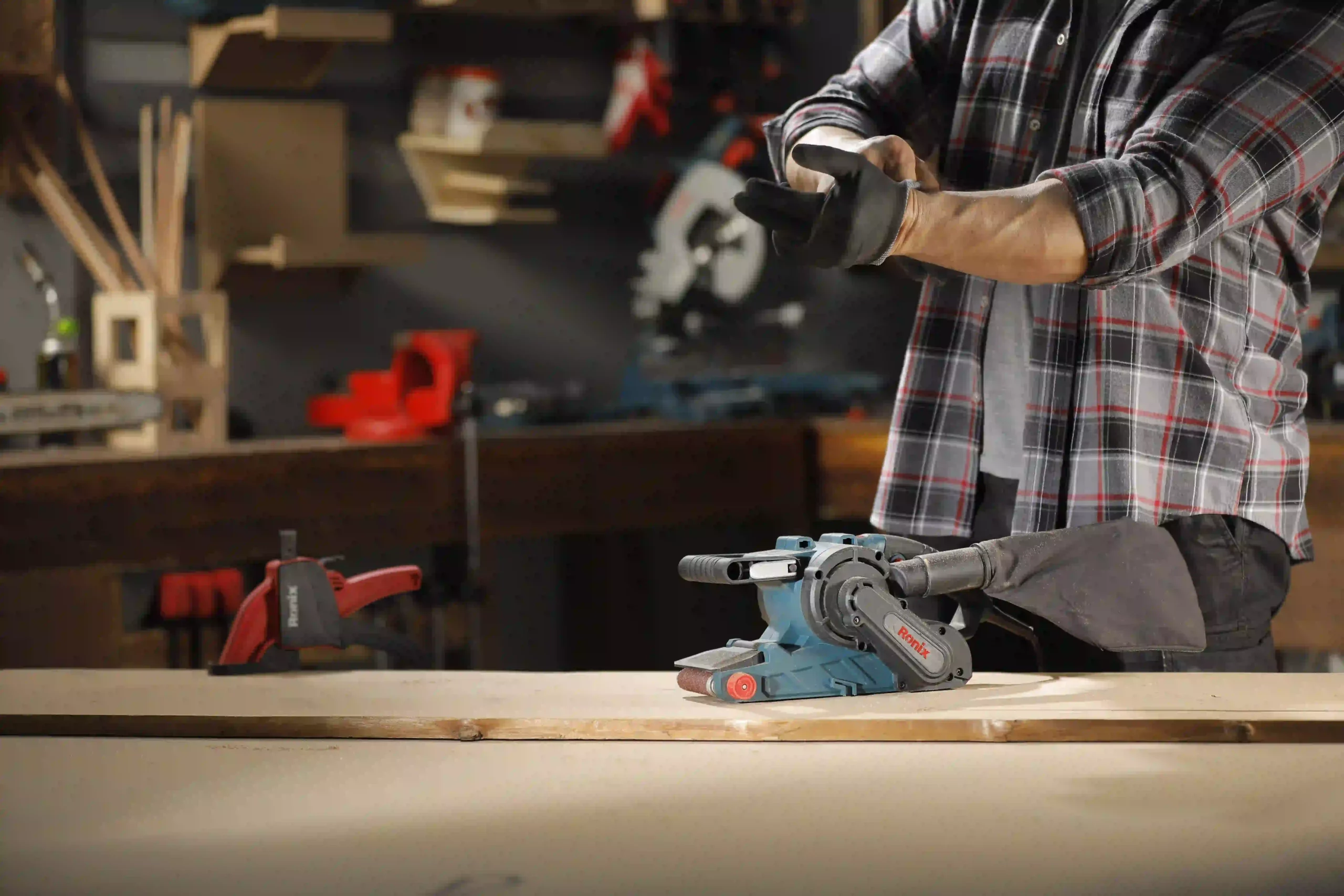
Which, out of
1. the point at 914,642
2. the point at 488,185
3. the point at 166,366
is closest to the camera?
the point at 914,642

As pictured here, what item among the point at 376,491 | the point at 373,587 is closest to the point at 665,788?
the point at 373,587

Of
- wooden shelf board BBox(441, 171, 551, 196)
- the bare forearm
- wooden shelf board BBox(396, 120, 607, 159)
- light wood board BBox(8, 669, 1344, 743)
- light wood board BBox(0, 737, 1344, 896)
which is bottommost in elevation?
light wood board BBox(0, 737, 1344, 896)

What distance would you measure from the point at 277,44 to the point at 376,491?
0.89m

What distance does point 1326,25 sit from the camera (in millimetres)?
1328

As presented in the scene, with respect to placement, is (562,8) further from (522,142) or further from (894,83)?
(894,83)

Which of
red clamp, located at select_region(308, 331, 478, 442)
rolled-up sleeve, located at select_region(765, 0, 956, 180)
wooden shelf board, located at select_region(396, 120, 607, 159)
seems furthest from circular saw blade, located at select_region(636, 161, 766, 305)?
rolled-up sleeve, located at select_region(765, 0, 956, 180)

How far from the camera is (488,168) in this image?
3.24 meters

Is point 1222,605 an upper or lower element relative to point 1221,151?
lower

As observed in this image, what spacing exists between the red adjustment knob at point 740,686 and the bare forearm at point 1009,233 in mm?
365

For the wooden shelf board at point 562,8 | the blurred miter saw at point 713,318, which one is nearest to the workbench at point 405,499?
the blurred miter saw at point 713,318

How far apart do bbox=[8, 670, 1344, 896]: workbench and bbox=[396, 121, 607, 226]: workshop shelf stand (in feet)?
6.55

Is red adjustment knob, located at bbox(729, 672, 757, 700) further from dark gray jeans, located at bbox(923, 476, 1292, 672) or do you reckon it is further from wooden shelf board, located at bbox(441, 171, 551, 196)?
wooden shelf board, located at bbox(441, 171, 551, 196)

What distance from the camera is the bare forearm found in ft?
4.10

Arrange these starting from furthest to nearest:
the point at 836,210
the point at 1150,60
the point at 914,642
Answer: the point at 1150,60 < the point at 914,642 < the point at 836,210
